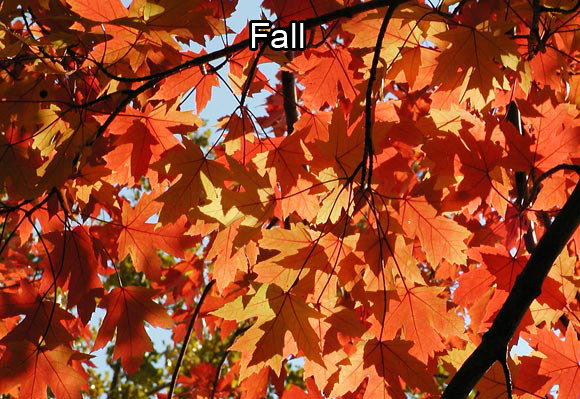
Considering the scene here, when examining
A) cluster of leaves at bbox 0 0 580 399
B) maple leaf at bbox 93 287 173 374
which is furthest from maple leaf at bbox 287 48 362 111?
maple leaf at bbox 93 287 173 374

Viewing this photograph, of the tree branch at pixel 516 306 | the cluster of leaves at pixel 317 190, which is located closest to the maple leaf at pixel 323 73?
the cluster of leaves at pixel 317 190

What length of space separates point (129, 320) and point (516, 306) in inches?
45.1

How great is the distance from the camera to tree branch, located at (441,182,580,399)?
1168 mm

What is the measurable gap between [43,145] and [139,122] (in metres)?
0.29

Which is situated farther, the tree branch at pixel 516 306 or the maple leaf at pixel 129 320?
the maple leaf at pixel 129 320

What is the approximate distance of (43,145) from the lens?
6.04ft

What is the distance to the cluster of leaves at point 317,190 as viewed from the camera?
4.75 feet

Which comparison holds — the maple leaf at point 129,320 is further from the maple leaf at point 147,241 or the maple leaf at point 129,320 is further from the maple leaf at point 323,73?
the maple leaf at point 323,73

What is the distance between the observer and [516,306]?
121 cm

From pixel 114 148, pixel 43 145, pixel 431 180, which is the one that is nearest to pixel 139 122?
pixel 114 148

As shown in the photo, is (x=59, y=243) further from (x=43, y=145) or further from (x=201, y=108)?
(x=201, y=108)

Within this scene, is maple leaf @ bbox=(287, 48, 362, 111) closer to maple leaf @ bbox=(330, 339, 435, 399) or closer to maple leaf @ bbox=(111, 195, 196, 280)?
maple leaf @ bbox=(111, 195, 196, 280)

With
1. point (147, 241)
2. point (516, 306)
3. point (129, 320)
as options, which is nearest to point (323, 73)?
point (147, 241)

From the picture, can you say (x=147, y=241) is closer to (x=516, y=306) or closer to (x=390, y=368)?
(x=390, y=368)
